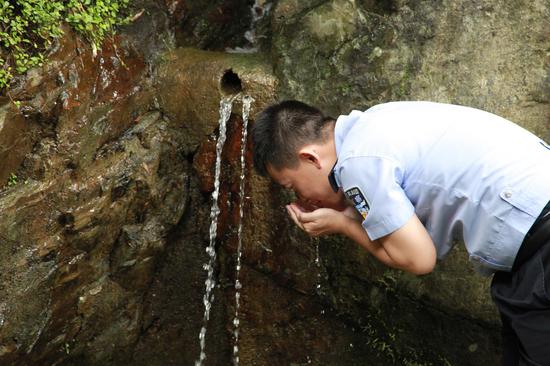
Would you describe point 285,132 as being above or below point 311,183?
above

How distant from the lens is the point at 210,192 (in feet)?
12.8

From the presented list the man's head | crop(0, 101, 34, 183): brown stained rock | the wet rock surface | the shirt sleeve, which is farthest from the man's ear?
crop(0, 101, 34, 183): brown stained rock

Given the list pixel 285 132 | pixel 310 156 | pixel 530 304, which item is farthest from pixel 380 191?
pixel 530 304

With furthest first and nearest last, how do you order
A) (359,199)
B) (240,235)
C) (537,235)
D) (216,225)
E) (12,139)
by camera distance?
1. (216,225)
2. (240,235)
3. (12,139)
4. (359,199)
5. (537,235)

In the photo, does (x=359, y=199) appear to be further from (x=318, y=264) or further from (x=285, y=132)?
(x=318, y=264)

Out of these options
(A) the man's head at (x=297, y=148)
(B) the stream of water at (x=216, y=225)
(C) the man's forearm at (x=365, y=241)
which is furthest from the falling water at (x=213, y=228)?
(C) the man's forearm at (x=365, y=241)

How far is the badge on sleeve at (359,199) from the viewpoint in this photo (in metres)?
2.09

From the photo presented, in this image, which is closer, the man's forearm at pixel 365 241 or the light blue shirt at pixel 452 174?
the light blue shirt at pixel 452 174

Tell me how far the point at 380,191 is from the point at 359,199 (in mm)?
123

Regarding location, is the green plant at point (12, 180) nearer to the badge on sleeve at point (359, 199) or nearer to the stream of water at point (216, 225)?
the stream of water at point (216, 225)

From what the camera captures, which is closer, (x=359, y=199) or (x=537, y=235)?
(x=537, y=235)

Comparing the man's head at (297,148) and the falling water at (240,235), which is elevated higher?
the man's head at (297,148)

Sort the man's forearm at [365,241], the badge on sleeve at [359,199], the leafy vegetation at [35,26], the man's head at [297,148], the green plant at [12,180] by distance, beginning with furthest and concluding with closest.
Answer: the green plant at [12,180] → the leafy vegetation at [35,26] → the man's head at [297,148] → the man's forearm at [365,241] → the badge on sleeve at [359,199]

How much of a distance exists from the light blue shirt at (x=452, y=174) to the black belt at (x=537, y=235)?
1.1 inches
